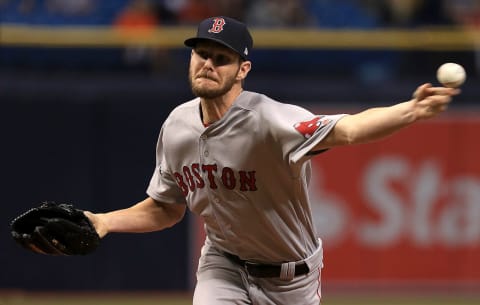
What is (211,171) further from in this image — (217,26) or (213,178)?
(217,26)

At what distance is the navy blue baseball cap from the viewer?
540 centimetres

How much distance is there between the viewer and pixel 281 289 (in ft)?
18.7

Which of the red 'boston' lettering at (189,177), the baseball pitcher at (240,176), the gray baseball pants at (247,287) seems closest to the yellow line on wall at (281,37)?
the baseball pitcher at (240,176)

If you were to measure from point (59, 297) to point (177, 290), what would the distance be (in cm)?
119

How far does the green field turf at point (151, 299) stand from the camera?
10.5 meters

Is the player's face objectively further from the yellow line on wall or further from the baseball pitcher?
the yellow line on wall

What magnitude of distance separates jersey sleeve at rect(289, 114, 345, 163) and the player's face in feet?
1.51

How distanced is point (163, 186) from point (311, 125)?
121 centimetres

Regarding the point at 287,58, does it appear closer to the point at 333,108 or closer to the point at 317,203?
the point at 333,108

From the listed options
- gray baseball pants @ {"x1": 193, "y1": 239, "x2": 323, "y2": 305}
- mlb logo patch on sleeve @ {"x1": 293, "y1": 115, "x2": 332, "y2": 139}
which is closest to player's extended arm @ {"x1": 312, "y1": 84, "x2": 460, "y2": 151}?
mlb logo patch on sleeve @ {"x1": 293, "y1": 115, "x2": 332, "y2": 139}

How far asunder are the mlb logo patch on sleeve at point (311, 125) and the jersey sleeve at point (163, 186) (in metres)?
1.04

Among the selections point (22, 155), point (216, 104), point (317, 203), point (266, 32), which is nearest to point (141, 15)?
point (266, 32)

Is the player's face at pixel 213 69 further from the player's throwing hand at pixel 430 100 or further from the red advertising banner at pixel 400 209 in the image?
the red advertising banner at pixel 400 209

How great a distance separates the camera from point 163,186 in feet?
19.8
